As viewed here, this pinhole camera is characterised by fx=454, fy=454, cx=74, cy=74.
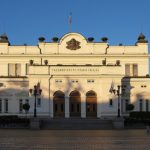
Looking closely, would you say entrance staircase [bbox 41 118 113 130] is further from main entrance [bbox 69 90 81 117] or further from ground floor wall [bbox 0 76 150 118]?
main entrance [bbox 69 90 81 117]

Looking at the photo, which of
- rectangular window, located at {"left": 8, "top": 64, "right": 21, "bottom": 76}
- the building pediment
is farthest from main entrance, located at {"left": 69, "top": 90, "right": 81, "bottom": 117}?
rectangular window, located at {"left": 8, "top": 64, "right": 21, "bottom": 76}

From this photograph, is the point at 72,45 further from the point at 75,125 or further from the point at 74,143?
the point at 74,143

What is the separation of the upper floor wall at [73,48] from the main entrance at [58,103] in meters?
8.69

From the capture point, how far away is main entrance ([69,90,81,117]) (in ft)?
217

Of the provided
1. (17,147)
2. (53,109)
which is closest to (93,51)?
(53,109)

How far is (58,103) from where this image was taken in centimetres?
6581

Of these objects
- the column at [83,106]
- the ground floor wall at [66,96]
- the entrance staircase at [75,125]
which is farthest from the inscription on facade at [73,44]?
the entrance staircase at [75,125]

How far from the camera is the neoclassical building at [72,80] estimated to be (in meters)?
65.2

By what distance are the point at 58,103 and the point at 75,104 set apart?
249cm

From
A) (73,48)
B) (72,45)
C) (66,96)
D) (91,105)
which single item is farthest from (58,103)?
(72,45)

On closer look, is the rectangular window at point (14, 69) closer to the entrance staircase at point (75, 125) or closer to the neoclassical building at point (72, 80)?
the neoclassical building at point (72, 80)

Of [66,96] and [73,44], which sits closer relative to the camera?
[66,96]

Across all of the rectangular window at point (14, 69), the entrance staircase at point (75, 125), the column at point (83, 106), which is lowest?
the entrance staircase at point (75, 125)

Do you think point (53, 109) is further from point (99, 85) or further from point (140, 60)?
point (140, 60)
